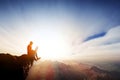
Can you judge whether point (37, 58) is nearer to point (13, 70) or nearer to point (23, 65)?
point (23, 65)

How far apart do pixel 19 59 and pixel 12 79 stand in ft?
11.4

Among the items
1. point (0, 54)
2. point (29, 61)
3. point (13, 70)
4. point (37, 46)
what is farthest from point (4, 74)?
point (37, 46)

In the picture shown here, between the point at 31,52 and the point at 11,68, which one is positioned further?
the point at 31,52

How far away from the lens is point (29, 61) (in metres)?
23.8

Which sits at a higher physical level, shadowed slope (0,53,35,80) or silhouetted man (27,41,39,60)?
silhouetted man (27,41,39,60)

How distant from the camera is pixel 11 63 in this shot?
20.8 meters

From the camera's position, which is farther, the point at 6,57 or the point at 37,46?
the point at 37,46

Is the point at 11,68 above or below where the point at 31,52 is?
below

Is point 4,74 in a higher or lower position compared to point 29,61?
lower

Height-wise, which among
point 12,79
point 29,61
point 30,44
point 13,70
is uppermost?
point 30,44

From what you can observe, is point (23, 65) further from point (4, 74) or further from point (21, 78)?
point (4, 74)

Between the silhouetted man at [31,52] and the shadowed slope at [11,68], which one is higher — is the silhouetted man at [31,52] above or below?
above

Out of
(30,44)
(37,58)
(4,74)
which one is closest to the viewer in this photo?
(4,74)

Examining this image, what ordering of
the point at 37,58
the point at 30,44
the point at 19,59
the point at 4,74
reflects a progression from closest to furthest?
1. the point at 4,74
2. the point at 30,44
3. the point at 19,59
4. the point at 37,58
